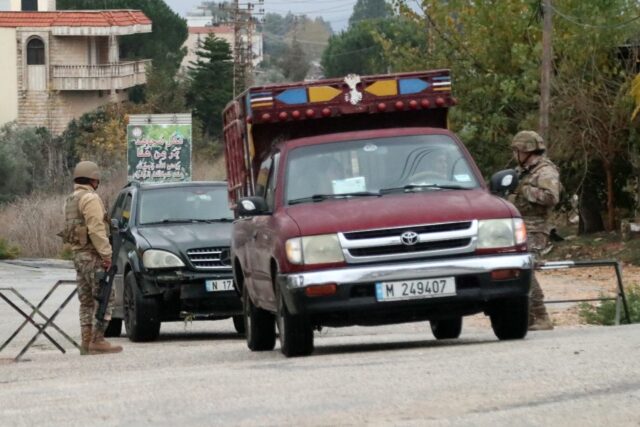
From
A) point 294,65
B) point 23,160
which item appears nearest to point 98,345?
point 23,160

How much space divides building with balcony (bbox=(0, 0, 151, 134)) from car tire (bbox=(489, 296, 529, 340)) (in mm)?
75108

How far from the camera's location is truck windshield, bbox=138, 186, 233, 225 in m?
18.9

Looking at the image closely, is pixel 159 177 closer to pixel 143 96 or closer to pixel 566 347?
pixel 566 347

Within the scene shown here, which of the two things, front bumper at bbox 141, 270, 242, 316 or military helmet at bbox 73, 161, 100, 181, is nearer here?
military helmet at bbox 73, 161, 100, 181

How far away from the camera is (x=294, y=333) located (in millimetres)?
12820

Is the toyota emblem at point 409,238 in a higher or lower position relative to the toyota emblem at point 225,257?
higher

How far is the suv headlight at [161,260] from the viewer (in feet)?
58.2

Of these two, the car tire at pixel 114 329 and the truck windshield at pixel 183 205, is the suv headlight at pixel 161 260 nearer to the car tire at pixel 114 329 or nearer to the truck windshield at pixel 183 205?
the truck windshield at pixel 183 205

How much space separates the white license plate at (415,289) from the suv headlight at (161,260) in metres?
5.74

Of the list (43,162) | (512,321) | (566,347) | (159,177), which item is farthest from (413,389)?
(43,162)

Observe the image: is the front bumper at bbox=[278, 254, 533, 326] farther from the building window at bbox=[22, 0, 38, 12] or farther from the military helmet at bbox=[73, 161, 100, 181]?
the building window at bbox=[22, 0, 38, 12]

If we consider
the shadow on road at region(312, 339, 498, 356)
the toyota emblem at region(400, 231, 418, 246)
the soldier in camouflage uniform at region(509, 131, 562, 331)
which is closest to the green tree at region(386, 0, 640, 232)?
the soldier in camouflage uniform at region(509, 131, 562, 331)

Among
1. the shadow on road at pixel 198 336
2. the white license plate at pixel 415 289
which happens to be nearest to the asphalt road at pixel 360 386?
the white license plate at pixel 415 289

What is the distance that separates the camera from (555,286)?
27047mm
